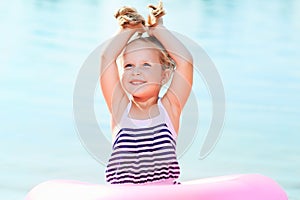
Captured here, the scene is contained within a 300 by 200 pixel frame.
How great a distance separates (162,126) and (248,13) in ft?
20.9

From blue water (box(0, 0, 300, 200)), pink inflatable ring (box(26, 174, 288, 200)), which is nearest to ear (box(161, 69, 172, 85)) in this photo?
pink inflatable ring (box(26, 174, 288, 200))

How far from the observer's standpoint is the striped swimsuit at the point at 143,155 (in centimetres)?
250

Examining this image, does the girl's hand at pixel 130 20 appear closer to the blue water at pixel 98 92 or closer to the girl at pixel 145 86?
the girl at pixel 145 86

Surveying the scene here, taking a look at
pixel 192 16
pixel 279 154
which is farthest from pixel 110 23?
pixel 279 154

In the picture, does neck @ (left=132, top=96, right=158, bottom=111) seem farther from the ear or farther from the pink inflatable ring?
the pink inflatable ring

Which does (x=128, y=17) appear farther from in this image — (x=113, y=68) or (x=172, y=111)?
(x=172, y=111)

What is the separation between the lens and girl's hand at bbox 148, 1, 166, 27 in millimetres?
2584

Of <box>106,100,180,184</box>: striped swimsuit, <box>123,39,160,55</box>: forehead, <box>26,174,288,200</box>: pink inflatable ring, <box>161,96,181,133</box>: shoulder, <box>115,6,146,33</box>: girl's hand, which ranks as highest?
<box>115,6,146,33</box>: girl's hand

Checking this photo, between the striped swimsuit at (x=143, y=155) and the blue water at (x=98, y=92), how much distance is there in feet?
2.81

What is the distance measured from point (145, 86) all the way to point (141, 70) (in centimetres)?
5

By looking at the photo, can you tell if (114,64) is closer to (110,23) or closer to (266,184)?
(266,184)

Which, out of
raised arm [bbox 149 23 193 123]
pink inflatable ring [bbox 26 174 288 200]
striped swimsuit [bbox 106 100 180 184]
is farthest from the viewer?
raised arm [bbox 149 23 193 123]

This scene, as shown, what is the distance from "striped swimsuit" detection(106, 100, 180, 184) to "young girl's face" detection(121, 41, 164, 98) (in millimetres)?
Answer: 88

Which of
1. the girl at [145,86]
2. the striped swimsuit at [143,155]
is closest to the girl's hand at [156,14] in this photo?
the girl at [145,86]
